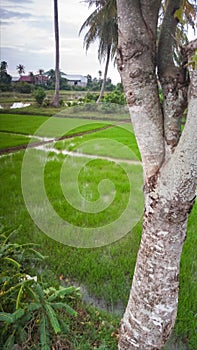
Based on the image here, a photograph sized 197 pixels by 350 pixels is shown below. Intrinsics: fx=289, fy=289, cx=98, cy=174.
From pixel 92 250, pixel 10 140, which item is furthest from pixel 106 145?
pixel 92 250

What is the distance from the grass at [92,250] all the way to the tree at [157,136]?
0.43 meters

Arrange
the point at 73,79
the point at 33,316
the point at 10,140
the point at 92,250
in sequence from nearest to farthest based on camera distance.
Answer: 1. the point at 33,316
2. the point at 92,250
3. the point at 73,79
4. the point at 10,140

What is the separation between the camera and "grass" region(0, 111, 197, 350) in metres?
1.33

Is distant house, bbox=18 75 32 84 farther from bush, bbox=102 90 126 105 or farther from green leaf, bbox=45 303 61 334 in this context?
bush, bbox=102 90 126 105

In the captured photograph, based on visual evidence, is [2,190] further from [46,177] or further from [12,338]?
[12,338]

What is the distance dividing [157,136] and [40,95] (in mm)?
3052

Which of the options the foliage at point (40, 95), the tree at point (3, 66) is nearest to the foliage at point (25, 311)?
the tree at point (3, 66)

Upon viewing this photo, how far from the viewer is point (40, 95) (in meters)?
3.67

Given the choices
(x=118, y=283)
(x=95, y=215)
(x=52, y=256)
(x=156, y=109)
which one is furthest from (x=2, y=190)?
(x=156, y=109)

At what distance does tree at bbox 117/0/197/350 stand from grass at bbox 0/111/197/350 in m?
0.43

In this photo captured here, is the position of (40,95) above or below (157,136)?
above

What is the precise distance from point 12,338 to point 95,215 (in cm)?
156

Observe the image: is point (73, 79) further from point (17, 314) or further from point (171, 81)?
point (17, 314)

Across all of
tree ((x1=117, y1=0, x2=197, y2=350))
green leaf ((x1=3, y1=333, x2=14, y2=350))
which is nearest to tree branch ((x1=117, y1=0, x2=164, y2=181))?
tree ((x1=117, y1=0, x2=197, y2=350))
